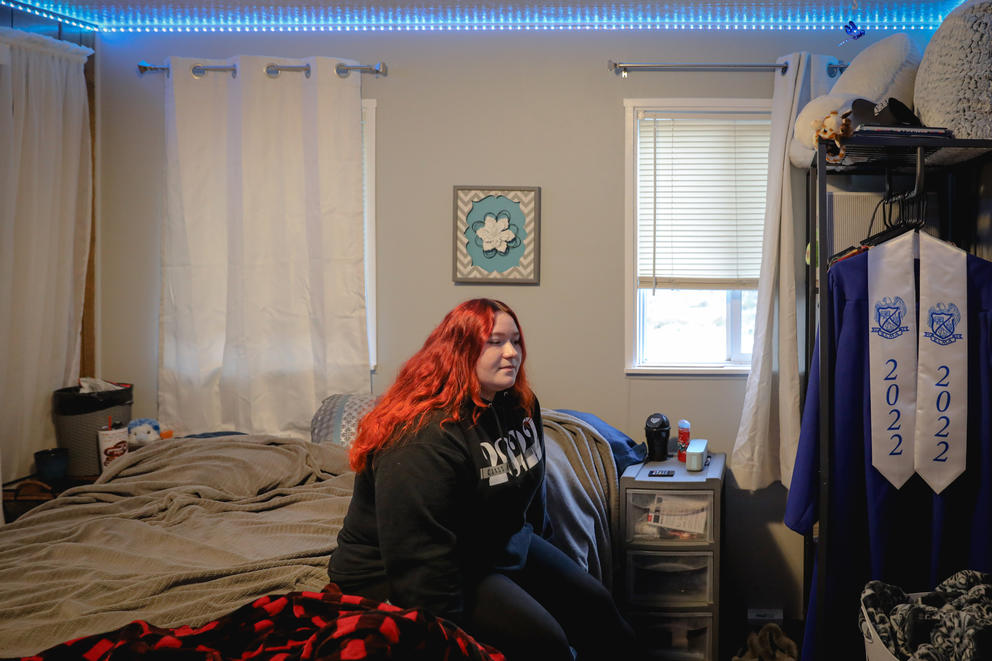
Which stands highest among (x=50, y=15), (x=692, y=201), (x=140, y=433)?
(x=50, y=15)

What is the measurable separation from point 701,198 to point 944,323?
1247 mm

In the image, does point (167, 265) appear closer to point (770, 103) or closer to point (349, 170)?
point (349, 170)

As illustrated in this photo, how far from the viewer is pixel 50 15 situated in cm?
312

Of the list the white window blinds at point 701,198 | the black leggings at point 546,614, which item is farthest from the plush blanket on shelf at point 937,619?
the white window blinds at point 701,198

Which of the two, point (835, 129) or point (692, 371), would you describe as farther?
point (692, 371)

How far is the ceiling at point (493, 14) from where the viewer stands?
2.99 m

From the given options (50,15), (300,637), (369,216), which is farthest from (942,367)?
(50,15)

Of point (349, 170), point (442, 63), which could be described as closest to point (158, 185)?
point (349, 170)

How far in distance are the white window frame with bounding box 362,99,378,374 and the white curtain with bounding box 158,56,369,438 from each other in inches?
2.8

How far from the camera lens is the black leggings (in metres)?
1.67

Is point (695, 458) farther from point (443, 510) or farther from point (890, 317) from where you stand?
point (443, 510)

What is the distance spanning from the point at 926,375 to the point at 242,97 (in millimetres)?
2760

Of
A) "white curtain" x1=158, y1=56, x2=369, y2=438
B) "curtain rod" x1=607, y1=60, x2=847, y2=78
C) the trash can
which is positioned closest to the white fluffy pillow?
"curtain rod" x1=607, y1=60, x2=847, y2=78

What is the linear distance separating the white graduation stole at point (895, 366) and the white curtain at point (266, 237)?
194cm
